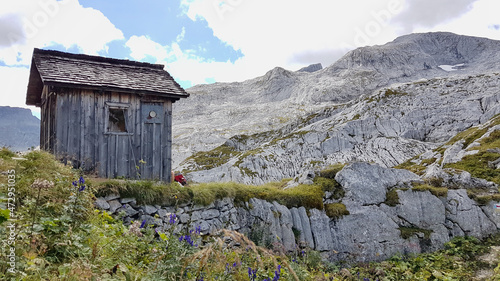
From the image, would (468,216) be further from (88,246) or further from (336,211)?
(88,246)

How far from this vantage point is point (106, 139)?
12.4 meters

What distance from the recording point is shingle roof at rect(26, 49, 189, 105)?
11.8 metres

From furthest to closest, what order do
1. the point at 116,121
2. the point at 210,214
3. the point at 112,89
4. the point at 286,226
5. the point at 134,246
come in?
the point at 116,121 < the point at 112,89 < the point at 286,226 < the point at 210,214 < the point at 134,246

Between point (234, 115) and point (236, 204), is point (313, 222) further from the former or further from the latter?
point (234, 115)

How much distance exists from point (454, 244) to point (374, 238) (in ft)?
10.6

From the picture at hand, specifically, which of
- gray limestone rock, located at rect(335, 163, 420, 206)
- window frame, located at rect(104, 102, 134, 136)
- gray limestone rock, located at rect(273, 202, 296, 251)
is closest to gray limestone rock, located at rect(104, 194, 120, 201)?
window frame, located at rect(104, 102, 134, 136)

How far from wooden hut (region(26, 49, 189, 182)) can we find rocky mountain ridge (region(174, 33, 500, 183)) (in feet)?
74.3

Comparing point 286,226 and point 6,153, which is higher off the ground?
point 6,153

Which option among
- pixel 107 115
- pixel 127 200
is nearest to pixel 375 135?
pixel 107 115

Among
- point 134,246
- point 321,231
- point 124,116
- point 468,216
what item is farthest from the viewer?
point 468,216

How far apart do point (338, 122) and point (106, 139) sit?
47.1 meters

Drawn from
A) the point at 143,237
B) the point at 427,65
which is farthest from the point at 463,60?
the point at 143,237

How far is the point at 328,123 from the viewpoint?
2152 inches

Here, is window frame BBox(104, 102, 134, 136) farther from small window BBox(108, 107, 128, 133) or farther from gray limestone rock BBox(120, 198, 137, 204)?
gray limestone rock BBox(120, 198, 137, 204)
